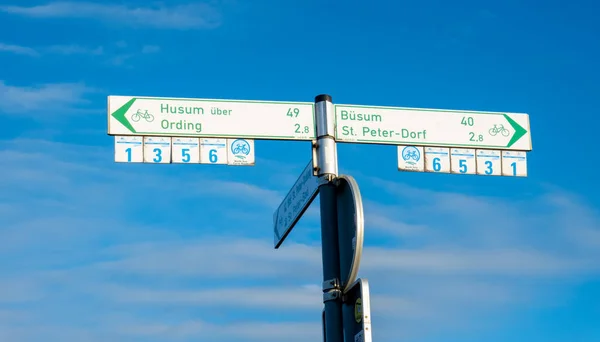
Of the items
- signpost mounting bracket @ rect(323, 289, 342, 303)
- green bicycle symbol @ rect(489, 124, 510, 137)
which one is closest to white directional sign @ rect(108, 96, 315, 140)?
signpost mounting bracket @ rect(323, 289, 342, 303)

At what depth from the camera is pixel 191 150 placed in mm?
7117

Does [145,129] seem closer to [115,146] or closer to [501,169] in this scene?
[115,146]

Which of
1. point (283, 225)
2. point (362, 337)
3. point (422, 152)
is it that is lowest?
point (362, 337)

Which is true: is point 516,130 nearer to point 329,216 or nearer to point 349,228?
point 329,216

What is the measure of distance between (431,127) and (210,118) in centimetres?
200

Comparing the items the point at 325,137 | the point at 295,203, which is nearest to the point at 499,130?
the point at 325,137

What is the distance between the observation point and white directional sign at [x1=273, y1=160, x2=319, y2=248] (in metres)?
7.07

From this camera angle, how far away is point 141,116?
7188 millimetres

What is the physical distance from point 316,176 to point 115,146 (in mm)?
1737

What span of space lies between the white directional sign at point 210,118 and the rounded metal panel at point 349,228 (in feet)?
3.12

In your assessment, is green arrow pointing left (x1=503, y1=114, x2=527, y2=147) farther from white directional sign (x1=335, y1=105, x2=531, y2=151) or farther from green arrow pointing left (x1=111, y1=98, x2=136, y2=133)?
green arrow pointing left (x1=111, y1=98, x2=136, y2=133)

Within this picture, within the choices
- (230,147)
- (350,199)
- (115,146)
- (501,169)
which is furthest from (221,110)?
(501,169)

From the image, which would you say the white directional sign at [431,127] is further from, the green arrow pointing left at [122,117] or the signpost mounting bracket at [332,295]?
the green arrow pointing left at [122,117]

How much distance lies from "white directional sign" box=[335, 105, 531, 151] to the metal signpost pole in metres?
0.14
